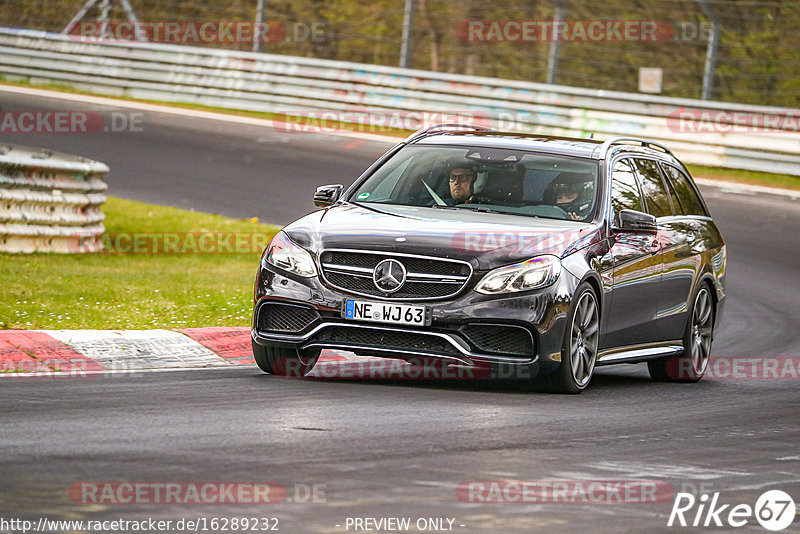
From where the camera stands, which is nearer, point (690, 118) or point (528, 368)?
point (528, 368)

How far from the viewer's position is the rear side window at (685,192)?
12.0 meters

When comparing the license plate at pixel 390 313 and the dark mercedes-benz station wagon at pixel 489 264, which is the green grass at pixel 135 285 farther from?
the license plate at pixel 390 313

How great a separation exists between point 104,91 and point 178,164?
8.01 m

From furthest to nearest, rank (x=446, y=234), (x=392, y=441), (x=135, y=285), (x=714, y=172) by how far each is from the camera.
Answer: (x=714, y=172)
(x=135, y=285)
(x=446, y=234)
(x=392, y=441)

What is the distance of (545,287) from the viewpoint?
9.09 meters

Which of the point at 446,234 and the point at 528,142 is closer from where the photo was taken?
the point at 446,234

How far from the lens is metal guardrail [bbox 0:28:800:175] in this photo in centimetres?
2538

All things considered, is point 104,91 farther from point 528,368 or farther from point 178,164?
point 528,368

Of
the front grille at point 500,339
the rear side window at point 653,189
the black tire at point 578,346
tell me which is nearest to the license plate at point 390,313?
the front grille at point 500,339

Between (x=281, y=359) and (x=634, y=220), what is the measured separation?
252 centimetres

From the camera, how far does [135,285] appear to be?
13734mm

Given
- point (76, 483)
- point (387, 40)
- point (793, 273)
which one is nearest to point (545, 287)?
point (76, 483)

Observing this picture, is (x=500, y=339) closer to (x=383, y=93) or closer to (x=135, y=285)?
(x=135, y=285)

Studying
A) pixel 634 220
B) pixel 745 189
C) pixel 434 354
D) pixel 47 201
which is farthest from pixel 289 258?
pixel 745 189
